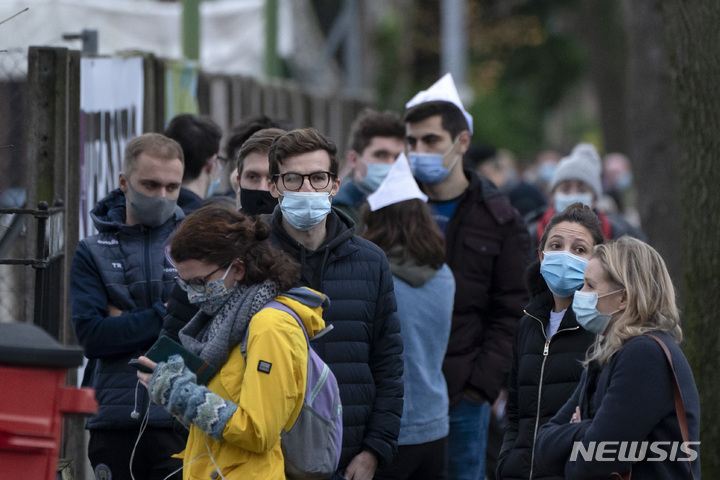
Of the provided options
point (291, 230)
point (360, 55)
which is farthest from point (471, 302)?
point (360, 55)

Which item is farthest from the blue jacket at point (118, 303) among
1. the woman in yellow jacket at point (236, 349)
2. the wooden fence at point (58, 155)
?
the woman in yellow jacket at point (236, 349)

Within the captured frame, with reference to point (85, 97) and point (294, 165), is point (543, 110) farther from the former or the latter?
point (294, 165)

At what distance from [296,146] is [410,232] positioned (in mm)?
1064

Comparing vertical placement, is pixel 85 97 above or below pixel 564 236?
above

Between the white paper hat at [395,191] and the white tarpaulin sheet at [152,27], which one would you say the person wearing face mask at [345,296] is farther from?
the white tarpaulin sheet at [152,27]

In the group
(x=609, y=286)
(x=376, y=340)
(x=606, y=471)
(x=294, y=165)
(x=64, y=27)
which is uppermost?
(x=64, y=27)

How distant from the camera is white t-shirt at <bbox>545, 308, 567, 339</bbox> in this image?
4.34m

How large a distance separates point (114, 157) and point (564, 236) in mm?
3206

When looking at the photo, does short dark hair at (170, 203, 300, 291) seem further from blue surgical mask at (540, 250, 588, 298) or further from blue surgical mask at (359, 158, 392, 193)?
blue surgical mask at (359, 158, 392, 193)

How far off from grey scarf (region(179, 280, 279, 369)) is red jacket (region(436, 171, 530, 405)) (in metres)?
Result: 2.04

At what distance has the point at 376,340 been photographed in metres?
4.30

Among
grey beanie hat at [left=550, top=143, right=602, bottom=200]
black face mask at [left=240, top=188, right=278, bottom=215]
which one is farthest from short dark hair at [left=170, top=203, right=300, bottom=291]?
grey beanie hat at [left=550, top=143, right=602, bottom=200]

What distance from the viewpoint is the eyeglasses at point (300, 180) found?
4.21 metres

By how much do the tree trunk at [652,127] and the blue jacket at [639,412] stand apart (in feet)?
19.3
